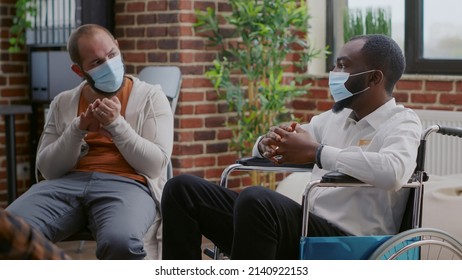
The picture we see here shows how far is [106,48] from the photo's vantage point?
2.87 meters

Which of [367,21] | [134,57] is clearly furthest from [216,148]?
[367,21]

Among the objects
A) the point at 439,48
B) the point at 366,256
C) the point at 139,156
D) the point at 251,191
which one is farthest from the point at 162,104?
the point at 439,48

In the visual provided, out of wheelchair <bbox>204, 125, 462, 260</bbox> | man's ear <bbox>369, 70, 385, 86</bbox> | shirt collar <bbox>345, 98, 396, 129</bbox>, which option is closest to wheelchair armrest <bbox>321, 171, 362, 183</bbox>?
wheelchair <bbox>204, 125, 462, 260</bbox>

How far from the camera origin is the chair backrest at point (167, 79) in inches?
130

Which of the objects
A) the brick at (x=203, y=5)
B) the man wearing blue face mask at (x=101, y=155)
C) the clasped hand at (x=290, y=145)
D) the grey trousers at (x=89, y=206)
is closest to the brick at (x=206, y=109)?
the brick at (x=203, y=5)

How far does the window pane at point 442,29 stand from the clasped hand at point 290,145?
2068mm

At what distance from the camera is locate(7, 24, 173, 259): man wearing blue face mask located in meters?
2.68

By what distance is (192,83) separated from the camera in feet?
14.6

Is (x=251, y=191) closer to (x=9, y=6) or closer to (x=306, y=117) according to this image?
(x=306, y=117)

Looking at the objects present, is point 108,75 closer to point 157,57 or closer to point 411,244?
point 411,244

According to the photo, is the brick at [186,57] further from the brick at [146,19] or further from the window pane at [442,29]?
the window pane at [442,29]

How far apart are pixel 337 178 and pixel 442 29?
2.42 m

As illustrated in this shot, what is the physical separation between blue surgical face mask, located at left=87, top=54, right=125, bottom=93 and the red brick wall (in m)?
1.54

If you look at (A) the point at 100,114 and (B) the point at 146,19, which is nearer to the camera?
(A) the point at 100,114
